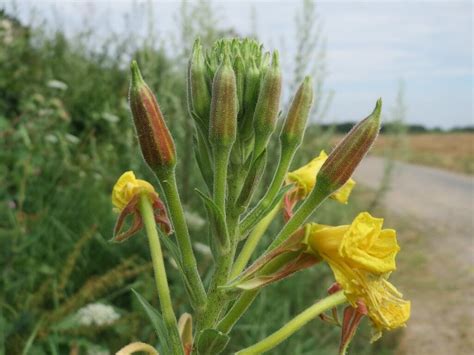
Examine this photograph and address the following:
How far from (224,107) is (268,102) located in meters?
0.10

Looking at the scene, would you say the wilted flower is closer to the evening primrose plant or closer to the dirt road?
the evening primrose plant

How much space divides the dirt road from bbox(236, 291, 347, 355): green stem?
3.11 m

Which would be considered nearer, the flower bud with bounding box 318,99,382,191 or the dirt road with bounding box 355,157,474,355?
the flower bud with bounding box 318,99,382,191

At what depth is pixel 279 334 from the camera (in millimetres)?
1220

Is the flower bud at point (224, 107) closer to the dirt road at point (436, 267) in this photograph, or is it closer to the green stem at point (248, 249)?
the green stem at point (248, 249)

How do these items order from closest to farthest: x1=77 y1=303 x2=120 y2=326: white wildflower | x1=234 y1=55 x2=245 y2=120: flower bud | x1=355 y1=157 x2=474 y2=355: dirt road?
x1=234 y1=55 x2=245 y2=120: flower bud, x1=77 y1=303 x2=120 y2=326: white wildflower, x1=355 y1=157 x2=474 y2=355: dirt road

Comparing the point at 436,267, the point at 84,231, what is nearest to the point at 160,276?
the point at 84,231

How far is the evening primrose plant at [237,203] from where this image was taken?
3.56ft

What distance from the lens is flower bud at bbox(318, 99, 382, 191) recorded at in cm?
116

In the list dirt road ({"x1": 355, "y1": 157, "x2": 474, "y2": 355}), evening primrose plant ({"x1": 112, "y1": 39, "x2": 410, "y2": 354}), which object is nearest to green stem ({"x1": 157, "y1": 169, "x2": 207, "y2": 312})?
evening primrose plant ({"x1": 112, "y1": 39, "x2": 410, "y2": 354})

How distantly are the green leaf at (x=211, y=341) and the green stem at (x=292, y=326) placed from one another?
0.05 metres

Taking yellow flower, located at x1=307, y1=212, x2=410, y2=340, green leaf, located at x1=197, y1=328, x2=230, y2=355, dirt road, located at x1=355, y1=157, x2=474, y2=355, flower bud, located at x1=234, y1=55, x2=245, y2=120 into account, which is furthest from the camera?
dirt road, located at x1=355, y1=157, x2=474, y2=355

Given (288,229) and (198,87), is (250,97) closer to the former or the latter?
(198,87)

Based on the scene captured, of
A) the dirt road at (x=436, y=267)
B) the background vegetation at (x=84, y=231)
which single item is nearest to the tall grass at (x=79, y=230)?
the background vegetation at (x=84, y=231)
